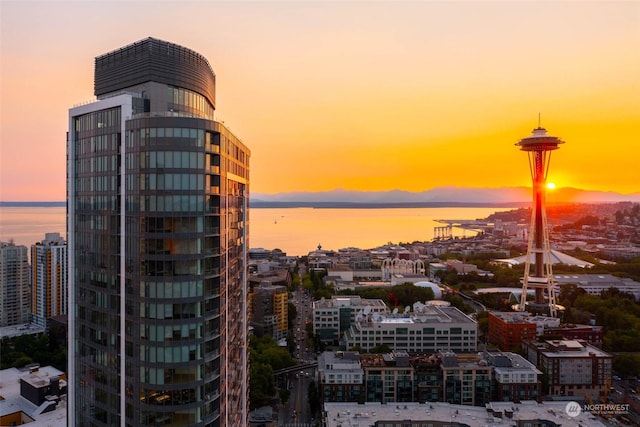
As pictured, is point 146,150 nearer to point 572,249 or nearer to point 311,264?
point 311,264

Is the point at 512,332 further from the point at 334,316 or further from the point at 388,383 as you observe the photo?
the point at 388,383

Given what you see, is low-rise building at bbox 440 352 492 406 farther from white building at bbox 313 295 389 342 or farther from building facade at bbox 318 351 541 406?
white building at bbox 313 295 389 342

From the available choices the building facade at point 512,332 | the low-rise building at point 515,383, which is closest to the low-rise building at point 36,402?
the low-rise building at point 515,383

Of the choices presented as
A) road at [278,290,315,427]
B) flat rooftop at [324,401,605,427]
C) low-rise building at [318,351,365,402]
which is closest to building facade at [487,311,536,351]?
flat rooftop at [324,401,605,427]

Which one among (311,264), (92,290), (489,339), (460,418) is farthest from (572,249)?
(92,290)

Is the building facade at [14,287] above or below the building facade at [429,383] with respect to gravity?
above

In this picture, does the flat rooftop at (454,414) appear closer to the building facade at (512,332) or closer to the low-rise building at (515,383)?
the low-rise building at (515,383)
